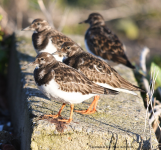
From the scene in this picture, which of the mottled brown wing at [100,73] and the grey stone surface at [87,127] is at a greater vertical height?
the mottled brown wing at [100,73]

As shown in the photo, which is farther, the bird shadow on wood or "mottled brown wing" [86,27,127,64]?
"mottled brown wing" [86,27,127,64]

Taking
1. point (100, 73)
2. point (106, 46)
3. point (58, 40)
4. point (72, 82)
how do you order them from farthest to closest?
point (106, 46) → point (58, 40) → point (100, 73) → point (72, 82)

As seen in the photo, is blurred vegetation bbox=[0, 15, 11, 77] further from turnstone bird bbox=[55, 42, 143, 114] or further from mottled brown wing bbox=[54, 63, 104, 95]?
mottled brown wing bbox=[54, 63, 104, 95]

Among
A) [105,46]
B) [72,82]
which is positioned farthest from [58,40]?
[72,82]

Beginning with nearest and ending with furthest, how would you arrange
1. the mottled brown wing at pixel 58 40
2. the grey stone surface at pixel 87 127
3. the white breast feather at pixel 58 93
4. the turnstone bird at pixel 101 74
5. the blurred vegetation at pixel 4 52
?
the grey stone surface at pixel 87 127 < the white breast feather at pixel 58 93 < the turnstone bird at pixel 101 74 < the mottled brown wing at pixel 58 40 < the blurred vegetation at pixel 4 52

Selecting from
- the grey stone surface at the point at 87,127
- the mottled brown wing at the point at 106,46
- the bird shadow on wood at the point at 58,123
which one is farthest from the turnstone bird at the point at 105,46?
the bird shadow on wood at the point at 58,123

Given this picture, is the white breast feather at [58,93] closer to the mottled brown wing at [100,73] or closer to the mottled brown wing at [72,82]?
the mottled brown wing at [72,82]

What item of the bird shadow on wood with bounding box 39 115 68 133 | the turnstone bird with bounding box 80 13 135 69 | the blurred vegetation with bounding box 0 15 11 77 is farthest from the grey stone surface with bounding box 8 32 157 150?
the blurred vegetation with bounding box 0 15 11 77

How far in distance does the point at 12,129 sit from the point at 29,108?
1.24 m

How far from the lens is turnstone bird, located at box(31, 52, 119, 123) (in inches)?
114

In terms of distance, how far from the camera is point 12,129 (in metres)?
4.21

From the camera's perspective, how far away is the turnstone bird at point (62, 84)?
2.90 metres

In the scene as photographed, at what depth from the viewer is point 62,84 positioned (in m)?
2.92

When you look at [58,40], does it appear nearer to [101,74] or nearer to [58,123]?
[101,74]
